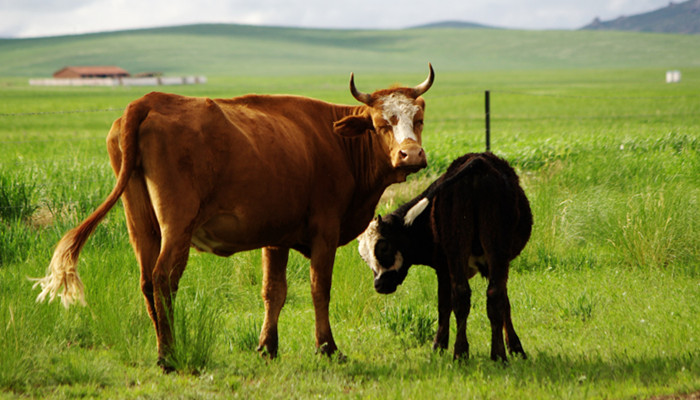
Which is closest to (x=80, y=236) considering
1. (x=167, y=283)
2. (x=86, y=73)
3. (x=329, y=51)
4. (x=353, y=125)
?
(x=167, y=283)

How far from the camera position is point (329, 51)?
170 metres

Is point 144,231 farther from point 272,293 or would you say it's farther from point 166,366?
point 272,293

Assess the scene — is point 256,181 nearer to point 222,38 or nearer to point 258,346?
point 258,346

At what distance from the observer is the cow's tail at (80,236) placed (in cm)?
537

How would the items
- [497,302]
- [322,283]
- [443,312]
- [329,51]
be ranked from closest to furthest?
[497,302], [322,283], [443,312], [329,51]

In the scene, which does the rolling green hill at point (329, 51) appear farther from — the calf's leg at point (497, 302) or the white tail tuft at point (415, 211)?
the calf's leg at point (497, 302)

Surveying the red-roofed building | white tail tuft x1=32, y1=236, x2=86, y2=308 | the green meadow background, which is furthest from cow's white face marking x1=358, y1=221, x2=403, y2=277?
the red-roofed building

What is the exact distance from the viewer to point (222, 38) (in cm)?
18275

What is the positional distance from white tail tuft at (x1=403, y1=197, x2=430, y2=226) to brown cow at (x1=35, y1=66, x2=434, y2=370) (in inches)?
13.5

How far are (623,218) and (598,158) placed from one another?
168 inches

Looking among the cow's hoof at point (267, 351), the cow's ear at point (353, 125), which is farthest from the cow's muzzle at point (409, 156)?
the cow's hoof at point (267, 351)

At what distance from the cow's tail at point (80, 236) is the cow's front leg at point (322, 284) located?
5.51 ft

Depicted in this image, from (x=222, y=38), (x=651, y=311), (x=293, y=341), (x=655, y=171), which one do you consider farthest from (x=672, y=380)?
(x=222, y=38)

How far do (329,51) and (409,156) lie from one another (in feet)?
547
